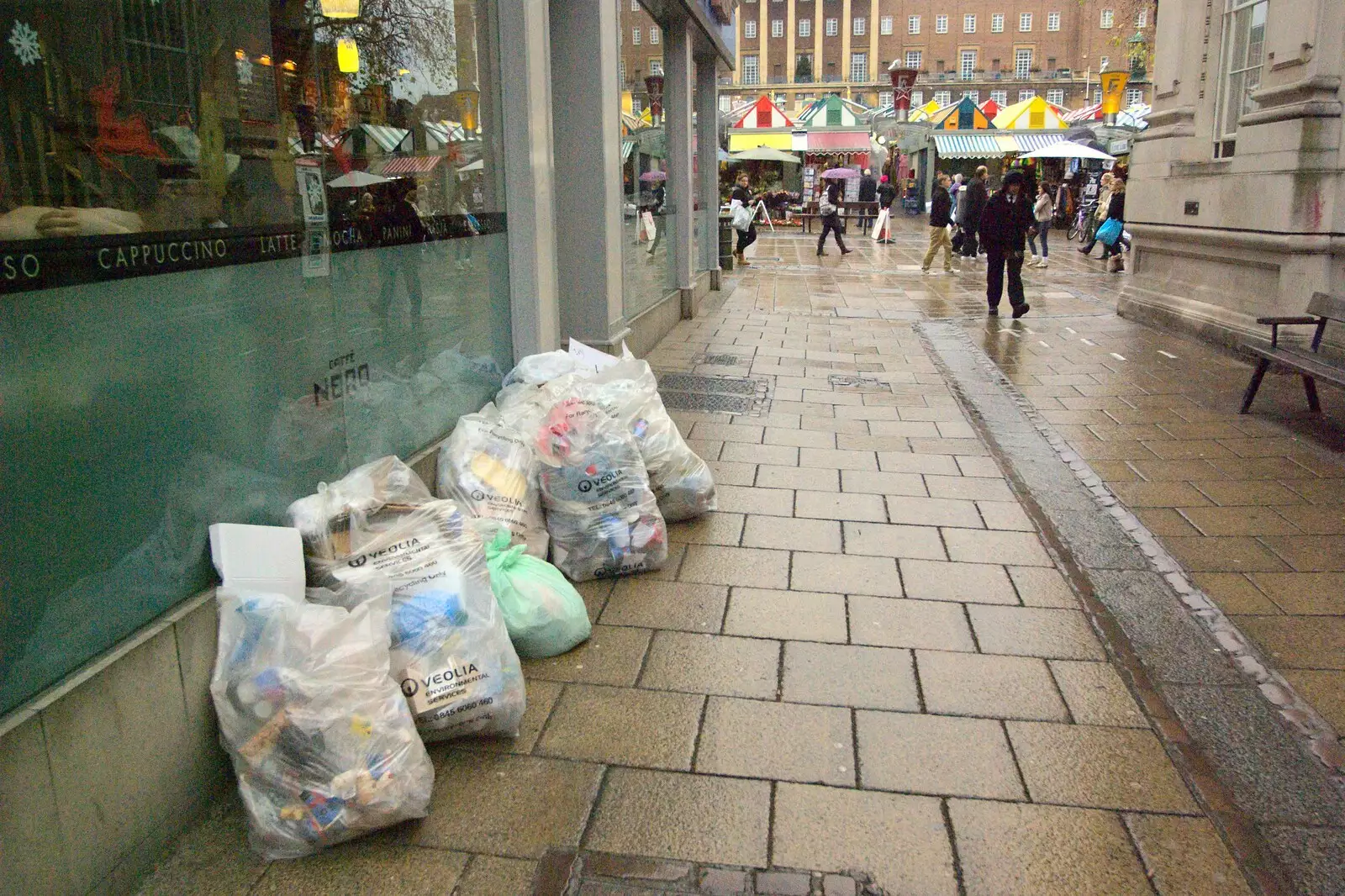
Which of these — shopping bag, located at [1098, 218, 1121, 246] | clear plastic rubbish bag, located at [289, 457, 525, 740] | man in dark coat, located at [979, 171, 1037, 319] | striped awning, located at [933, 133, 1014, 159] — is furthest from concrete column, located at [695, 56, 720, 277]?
striped awning, located at [933, 133, 1014, 159]

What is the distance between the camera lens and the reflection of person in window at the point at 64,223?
7.86ft

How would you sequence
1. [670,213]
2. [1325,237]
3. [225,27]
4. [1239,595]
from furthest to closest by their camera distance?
[670,213]
[1325,237]
[1239,595]
[225,27]

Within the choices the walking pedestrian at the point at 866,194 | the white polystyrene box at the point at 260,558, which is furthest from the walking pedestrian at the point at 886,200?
the white polystyrene box at the point at 260,558

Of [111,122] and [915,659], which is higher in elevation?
[111,122]

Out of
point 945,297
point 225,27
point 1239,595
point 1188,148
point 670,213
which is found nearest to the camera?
point 225,27

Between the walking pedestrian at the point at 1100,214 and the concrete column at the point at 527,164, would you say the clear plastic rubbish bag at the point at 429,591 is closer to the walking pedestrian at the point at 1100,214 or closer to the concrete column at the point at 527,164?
the concrete column at the point at 527,164

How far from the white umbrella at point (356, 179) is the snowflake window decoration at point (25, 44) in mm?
1508

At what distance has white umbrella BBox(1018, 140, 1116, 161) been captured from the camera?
101 feet

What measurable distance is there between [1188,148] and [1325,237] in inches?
123

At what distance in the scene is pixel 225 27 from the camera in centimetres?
339

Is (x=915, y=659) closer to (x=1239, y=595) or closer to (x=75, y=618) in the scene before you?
(x=1239, y=595)

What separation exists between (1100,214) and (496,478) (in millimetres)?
23880

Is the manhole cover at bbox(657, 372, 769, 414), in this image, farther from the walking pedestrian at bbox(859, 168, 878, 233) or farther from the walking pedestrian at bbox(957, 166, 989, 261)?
the walking pedestrian at bbox(859, 168, 878, 233)

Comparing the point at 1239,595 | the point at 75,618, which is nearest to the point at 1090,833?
the point at 1239,595
